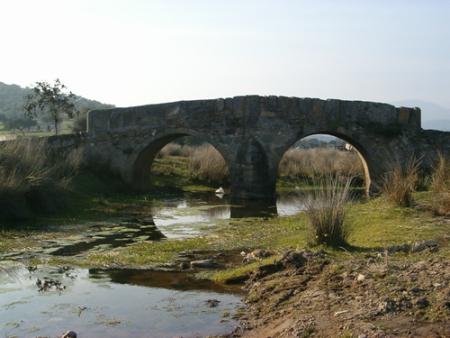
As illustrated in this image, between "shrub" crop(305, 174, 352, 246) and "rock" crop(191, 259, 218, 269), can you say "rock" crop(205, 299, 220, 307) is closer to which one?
"rock" crop(191, 259, 218, 269)

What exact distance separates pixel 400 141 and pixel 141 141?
872cm

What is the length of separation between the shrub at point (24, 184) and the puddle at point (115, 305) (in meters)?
4.71

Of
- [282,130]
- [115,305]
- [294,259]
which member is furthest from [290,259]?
[282,130]

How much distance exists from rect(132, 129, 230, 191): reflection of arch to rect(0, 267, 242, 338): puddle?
11891 mm

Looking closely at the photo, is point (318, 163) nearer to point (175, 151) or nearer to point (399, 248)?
point (175, 151)

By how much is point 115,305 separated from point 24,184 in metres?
7.53

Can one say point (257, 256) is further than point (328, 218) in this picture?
Yes

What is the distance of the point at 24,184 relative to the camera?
13.8m

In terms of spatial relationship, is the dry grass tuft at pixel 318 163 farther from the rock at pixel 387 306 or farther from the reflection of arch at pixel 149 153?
the rock at pixel 387 306

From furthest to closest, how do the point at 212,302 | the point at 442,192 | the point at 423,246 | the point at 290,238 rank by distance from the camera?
the point at 442,192, the point at 290,238, the point at 423,246, the point at 212,302

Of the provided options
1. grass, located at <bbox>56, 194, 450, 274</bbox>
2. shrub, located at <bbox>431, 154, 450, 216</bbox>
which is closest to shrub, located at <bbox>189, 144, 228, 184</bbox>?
grass, located at <bbox>56, 194, 450, 274</bbox>

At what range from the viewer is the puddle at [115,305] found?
20.4 ft

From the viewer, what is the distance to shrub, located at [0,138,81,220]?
43.2ft

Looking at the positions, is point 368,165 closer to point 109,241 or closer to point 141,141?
point 141,141
